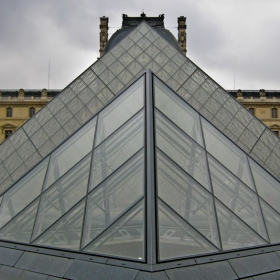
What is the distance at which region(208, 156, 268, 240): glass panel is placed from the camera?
5.80 m

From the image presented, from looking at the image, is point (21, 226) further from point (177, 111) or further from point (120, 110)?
point (177, 111)

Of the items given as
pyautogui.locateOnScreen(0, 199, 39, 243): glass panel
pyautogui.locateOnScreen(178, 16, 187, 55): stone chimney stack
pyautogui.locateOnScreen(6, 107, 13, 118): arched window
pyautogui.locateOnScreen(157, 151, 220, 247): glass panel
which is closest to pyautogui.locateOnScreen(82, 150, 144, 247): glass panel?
pyautogui.locateOnScreen(157, 151, 220, 247): glass panel

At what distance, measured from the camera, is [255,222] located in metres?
5.83

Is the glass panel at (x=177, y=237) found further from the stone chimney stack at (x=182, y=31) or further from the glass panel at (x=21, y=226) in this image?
Result: the stone chimney stack at (x=182, y=31)

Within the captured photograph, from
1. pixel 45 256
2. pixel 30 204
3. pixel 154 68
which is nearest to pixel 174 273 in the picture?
pixel 45 256

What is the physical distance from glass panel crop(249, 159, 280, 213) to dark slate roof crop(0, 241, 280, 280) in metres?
0.96

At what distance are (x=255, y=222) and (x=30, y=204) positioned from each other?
331 centimetres

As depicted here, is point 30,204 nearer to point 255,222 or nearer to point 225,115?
point 255,222

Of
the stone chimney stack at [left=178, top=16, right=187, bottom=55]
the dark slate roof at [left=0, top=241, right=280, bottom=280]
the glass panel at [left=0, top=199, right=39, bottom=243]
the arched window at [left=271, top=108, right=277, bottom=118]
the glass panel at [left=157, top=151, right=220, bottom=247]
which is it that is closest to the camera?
the dark slate roof at [left=0, top=241, right=280, bottom=280]

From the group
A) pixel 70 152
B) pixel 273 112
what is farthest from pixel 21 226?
pixel 273 112

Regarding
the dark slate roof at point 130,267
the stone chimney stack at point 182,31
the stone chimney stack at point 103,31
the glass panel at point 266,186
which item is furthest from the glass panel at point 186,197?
the stone chimney stack at point 103,31

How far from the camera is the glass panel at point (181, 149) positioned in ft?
19.7

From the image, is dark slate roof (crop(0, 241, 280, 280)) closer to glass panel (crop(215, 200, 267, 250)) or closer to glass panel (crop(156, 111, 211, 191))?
glass panel (crop(215, 200, 267, 250))

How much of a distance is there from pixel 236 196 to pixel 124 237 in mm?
1996
